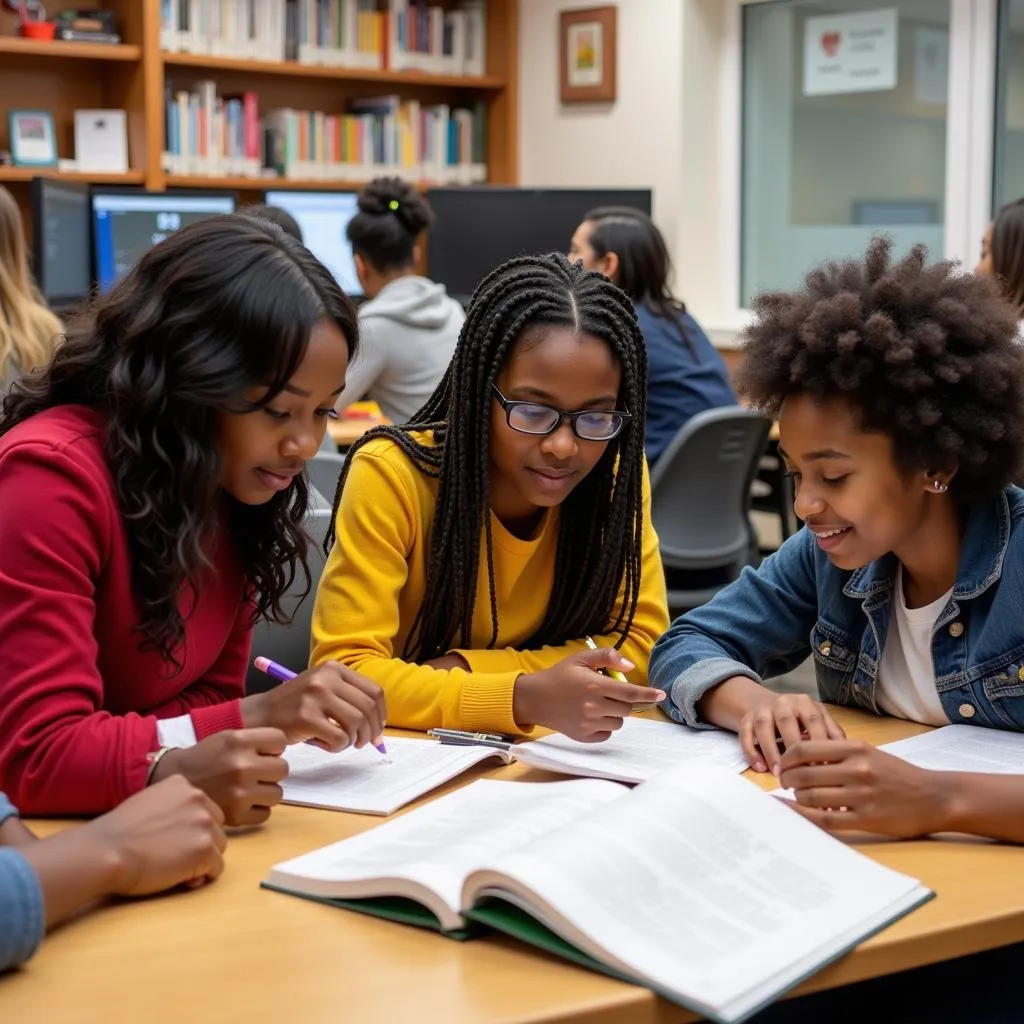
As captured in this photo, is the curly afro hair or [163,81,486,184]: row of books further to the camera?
[163,81,486,184]: row of books

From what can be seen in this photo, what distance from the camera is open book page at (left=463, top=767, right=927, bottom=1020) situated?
0.96m

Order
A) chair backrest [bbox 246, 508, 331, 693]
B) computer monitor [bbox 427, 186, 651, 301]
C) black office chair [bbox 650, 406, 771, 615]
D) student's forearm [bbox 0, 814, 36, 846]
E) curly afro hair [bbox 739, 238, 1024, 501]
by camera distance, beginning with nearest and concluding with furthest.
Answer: student's forearm [bbox 0, 814, 36, 846]
curly afro hair [bbox 739, 238, 1024, 501]
chair backrest [bbox 246, 508, 331, 693]
black office chair [bbox 650, 406, 771, 615]
computer monitor [bbox 427, 186, 651, 301]

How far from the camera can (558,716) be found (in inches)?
58.9

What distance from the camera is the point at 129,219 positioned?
179 inches

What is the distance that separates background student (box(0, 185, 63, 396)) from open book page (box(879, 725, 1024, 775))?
2374 millimetres

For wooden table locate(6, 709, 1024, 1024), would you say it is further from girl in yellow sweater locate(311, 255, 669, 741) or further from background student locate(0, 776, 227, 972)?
girl in yellow sweater locate(311, 255, 669, 741)

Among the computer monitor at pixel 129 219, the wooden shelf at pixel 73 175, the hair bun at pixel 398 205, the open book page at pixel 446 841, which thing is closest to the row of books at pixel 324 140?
the wooden shelf at pixel 73 175

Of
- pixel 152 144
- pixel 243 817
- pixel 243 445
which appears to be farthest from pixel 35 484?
pixel 152 144

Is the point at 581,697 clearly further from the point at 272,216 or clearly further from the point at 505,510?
the point at 272,216

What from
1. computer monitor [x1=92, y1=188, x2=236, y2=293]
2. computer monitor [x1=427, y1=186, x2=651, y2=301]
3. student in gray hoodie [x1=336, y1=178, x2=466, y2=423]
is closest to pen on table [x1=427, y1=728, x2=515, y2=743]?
student in gray hoodie [x1=336, y1=178, x2=466, y2=423]

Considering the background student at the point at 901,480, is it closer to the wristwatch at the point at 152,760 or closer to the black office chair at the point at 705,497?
the wristwatch at the point at 152,760

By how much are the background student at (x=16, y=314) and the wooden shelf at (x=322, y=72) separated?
189cm

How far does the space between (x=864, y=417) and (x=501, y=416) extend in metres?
0.45

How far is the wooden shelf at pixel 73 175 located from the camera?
4.86 meters
